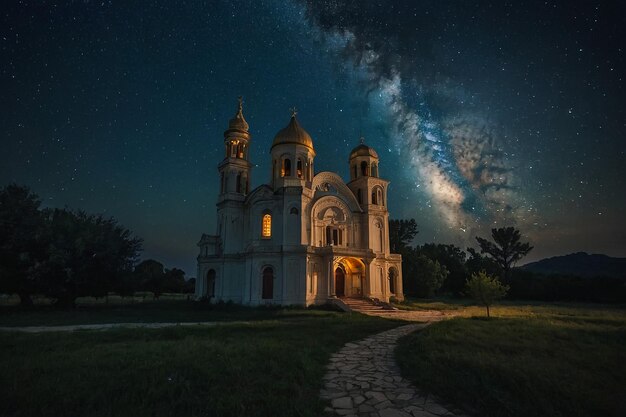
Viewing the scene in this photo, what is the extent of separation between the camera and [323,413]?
5566 mm

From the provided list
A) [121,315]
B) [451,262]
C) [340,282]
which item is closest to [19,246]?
[121,315]

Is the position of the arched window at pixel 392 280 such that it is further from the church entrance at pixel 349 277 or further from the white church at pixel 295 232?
the church entrance at pixel 349 277

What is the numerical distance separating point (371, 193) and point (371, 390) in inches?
→ 1157

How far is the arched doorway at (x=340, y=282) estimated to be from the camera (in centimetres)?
3244

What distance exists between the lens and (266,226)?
31.5 m

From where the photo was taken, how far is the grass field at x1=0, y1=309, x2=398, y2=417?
562cm

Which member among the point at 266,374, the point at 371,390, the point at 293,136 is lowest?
the point at 371,390

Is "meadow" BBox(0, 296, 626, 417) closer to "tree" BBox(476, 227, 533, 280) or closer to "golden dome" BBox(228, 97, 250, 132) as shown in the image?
"golden dome" BBox(228, 97, 250, 132)

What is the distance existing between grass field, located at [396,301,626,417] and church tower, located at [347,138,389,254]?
73.3ft

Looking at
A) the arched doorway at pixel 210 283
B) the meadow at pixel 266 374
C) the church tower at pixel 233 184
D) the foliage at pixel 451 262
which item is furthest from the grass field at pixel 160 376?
the foliage at pixel 451 262

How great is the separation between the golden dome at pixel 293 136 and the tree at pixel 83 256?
14919 mm

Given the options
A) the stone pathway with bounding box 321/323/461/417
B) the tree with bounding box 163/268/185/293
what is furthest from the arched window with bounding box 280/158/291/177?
the tree with bounding box 163/268/185/293

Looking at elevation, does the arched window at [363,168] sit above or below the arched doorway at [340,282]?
above

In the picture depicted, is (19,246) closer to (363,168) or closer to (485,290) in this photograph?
(363,168)
